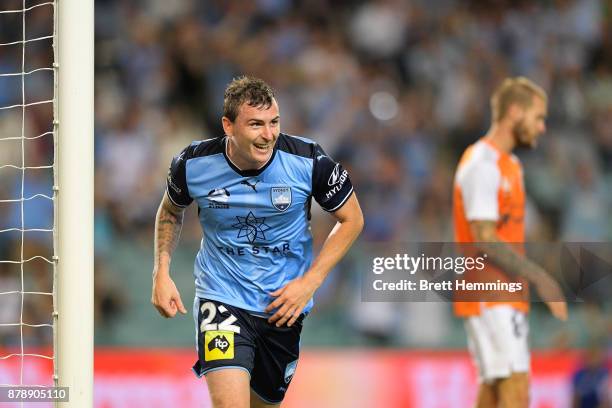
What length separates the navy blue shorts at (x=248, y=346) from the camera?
4773mm

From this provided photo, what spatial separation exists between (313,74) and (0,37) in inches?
125

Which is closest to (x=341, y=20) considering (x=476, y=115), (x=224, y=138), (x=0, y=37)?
(x=476, y=115)

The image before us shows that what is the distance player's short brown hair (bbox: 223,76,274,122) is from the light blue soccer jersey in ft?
0.86

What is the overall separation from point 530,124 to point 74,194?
136 inches

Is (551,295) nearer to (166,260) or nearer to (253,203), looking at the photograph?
(253,203)

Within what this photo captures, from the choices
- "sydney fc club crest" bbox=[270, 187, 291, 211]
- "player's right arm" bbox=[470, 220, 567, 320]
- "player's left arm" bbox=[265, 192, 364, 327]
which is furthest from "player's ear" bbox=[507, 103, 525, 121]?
"sydney fc club crest" bbox=[270, 187, 291, 211]

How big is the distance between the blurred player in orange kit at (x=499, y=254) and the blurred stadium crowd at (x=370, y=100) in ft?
7.88

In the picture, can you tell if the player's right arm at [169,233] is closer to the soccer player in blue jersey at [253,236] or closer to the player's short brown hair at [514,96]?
the soccer player in blue jersey at [253,236]

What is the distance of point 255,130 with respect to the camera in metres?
4.71

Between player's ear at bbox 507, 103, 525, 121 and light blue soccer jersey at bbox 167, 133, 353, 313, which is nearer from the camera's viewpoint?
light blue soccer jersey at bbox 167, 133, 353, 313

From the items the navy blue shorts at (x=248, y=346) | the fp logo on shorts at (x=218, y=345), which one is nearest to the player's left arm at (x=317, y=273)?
the navy blue shorts at (x=248, y=346)

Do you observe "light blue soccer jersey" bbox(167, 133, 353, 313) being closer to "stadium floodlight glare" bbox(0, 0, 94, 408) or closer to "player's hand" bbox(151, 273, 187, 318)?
"player's hand" bbox(151, 273, 187, 318)

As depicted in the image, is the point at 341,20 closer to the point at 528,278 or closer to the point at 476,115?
the point at 476,115

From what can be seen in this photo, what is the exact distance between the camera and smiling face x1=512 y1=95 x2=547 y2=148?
6.90 m
